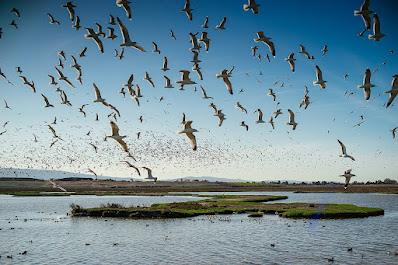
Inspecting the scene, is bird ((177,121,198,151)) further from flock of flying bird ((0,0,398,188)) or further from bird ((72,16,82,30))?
bird ((72,16,82,30))

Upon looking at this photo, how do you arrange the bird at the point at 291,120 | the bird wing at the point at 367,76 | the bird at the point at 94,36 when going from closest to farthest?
the bird wing at the point at 367,76 < the bird at the point at 94,36 < the bird at the point at 291,120

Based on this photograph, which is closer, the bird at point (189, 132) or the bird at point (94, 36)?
the bird at point (189, 132)

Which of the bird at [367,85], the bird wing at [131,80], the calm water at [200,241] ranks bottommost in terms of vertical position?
the calm water at [200,241]

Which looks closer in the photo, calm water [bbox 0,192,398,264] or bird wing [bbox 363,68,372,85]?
bird wing [bbox 363,68,372,85]

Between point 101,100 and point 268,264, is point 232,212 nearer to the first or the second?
point 268,264

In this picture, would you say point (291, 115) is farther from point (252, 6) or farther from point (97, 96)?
point (97, 96)

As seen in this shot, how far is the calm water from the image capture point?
92.6ft

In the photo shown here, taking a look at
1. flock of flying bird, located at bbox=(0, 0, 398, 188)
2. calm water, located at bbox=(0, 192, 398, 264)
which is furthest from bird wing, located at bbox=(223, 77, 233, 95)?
calm water, located at bbox=(0, 192, 398, 264)

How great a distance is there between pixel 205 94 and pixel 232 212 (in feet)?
85.8

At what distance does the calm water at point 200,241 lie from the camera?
92.6 ft

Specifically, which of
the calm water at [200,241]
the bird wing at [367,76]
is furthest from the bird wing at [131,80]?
the bird wing at [367,76]

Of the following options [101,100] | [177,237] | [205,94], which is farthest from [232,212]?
[101,100]

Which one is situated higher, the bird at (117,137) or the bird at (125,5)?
the bird at (125,5)

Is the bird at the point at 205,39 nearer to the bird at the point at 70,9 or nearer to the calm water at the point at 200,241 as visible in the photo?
the bird at the point at 70,9
